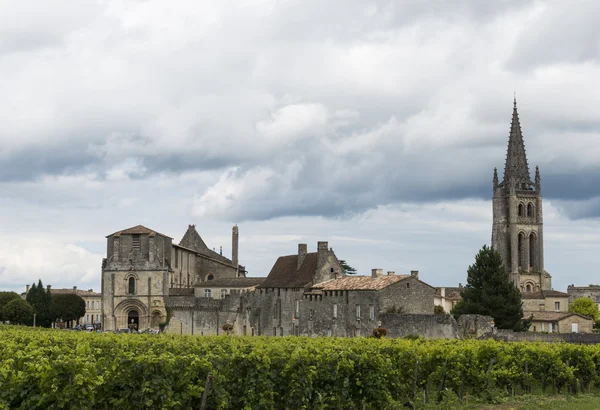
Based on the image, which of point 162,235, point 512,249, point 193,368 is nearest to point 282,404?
point 193,368

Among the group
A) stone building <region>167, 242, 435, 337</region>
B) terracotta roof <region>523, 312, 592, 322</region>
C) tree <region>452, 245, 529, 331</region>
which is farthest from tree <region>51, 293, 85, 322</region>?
tree <region>452, 245, 529, 331</region>

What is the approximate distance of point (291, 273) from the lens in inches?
2756

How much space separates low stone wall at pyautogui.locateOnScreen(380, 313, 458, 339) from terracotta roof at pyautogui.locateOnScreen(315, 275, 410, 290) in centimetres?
381

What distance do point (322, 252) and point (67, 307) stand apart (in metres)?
44.3

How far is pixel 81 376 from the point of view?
15086mm

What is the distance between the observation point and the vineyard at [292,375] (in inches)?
610

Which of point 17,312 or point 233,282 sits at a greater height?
point 233,282

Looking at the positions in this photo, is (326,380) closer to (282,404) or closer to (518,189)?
(282,404)

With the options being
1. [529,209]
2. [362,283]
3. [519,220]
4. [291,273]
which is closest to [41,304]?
[291,273]

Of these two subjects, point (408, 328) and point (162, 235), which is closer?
point (408, 328)

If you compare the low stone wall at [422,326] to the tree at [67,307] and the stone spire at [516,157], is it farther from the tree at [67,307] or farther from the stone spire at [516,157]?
the stone spire at [516,157]

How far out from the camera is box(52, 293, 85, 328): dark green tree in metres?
98.7

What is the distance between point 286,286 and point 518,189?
222 feet

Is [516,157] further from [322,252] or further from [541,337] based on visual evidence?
[541,337]
